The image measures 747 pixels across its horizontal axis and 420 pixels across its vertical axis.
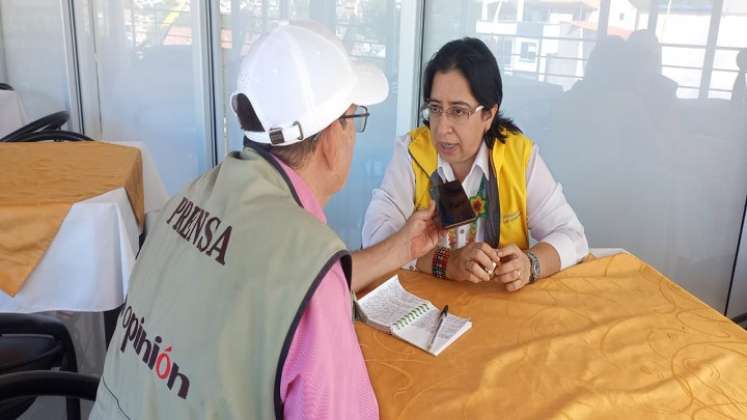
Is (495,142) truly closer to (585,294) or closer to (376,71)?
(585,294)

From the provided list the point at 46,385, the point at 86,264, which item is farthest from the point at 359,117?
the point at 86,264

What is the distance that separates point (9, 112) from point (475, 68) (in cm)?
288

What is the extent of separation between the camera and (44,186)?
5.79 feet

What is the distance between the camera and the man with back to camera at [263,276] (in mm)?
685

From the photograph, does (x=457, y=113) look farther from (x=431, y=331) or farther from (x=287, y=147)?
(x=287, y=147)

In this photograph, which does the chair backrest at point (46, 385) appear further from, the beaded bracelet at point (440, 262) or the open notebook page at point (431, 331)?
the beaded bracelet at point (440, 262)

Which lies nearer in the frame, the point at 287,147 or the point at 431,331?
the point at 287,147

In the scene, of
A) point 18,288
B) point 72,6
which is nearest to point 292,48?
point 18,288

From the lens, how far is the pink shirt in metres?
0.68

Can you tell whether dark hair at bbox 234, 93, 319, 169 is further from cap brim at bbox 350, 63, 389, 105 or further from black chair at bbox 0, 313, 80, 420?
black chair at bbox 0, 313, 80, 420

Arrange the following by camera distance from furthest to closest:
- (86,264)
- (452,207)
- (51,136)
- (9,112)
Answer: (9,112), (51,136), (86,264), (452,207)

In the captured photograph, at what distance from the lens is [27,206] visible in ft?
5.16

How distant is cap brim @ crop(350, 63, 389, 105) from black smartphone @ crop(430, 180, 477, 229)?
519 millimetres

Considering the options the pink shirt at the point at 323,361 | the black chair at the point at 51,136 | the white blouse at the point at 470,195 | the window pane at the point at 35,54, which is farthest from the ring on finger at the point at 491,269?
the window pane at the point at 35,54
